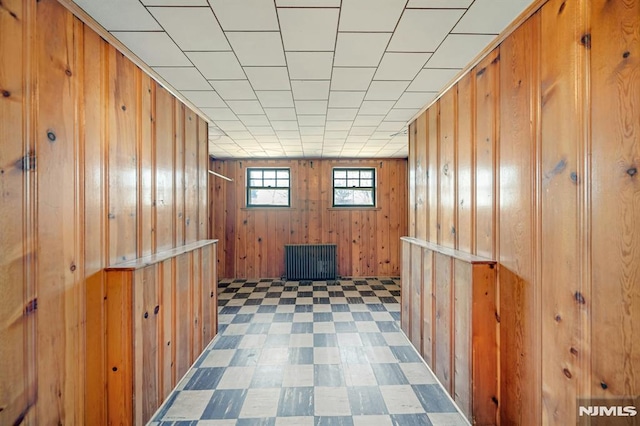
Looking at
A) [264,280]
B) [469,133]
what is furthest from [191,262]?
[264,280]

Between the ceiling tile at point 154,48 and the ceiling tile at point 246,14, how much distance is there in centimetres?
47

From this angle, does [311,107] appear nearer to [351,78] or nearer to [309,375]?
[351,78]

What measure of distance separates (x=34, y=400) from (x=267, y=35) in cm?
234

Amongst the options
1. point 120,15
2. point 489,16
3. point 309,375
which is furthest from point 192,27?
point 309,375

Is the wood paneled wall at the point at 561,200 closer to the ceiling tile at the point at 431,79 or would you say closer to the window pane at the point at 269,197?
the ceiling tile at the point at 431,79

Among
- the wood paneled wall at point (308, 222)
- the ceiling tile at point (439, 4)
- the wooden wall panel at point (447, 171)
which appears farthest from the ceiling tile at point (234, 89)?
the wood paneled wall at point (308, 222)

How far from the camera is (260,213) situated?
20.5 ft

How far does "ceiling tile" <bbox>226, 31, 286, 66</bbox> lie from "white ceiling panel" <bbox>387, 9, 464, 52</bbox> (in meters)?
0.80

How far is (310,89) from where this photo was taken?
8.54ft

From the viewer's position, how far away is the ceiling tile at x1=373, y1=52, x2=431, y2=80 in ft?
6.73

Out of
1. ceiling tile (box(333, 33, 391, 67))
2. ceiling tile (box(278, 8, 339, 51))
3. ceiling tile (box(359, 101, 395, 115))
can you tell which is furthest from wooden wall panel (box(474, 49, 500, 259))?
ceiling tile (box(278, 8, 339, 51))

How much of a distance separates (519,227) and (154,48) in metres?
2.69

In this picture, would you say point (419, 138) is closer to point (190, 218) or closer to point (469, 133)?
point (469, 133)

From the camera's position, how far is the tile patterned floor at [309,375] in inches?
79.4
